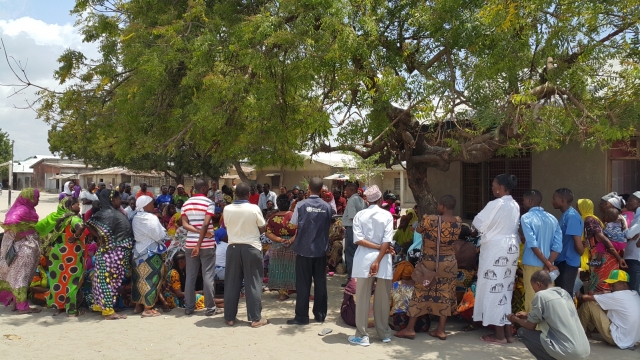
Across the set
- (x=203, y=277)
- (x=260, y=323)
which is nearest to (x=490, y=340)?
(x=260, y=323)

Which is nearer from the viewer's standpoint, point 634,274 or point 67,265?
point 634,274

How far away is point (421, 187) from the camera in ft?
31.5

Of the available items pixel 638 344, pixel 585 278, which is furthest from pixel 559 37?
pixel 638 344

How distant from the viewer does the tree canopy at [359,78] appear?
667 centimetres

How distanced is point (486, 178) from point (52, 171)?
64.0 metres

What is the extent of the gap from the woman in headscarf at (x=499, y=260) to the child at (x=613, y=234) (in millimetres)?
1085

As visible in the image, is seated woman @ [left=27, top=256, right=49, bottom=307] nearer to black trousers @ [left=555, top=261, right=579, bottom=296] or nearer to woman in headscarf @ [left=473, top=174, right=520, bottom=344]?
woman in headscarf @ [left=473, top=174, right=520, bottom=344]

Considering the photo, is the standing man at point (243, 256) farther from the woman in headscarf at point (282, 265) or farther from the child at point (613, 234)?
the child at point (613, 234)

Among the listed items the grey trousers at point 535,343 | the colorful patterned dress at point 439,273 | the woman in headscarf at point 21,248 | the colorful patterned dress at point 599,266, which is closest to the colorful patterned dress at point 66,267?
the woman in headscarf at point 21,248

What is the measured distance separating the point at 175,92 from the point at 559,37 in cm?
638

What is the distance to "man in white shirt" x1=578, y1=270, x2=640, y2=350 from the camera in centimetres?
561

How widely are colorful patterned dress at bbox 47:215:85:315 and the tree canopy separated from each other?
2.41m

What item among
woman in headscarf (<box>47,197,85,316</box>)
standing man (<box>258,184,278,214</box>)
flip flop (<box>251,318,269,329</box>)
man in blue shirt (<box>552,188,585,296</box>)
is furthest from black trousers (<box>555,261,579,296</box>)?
standing man (<box>258,184,278,214</box>)

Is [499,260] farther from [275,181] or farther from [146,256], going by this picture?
[275,181]
